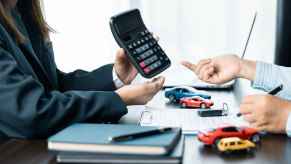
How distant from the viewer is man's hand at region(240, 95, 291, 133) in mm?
1031

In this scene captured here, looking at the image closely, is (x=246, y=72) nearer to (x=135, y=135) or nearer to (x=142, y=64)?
(x=142, y=64)

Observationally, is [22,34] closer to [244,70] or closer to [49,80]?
[49,80]

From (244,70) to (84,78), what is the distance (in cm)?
46

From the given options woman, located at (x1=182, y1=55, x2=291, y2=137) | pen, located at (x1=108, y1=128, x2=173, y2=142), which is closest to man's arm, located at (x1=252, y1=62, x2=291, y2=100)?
woman, located at (x1=182, y1=55, x2=291, y2=137)

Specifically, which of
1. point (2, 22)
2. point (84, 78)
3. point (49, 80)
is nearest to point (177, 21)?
point (84, 78)

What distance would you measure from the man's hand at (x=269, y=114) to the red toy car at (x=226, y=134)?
0.18ft

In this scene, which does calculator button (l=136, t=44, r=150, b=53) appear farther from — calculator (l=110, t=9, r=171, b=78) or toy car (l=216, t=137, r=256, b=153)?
toy car (l=216, t=137, r=256, b=153)

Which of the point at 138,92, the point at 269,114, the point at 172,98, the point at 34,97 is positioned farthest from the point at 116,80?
the point at 269,114

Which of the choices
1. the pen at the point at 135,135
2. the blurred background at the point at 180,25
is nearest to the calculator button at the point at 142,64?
the pen at the point at 135,135

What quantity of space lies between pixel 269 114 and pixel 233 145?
16cm

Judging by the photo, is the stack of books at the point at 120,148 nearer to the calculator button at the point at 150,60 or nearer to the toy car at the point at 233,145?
the toy car at the point at 233,145

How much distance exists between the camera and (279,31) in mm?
2000

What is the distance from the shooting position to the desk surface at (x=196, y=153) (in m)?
0.90

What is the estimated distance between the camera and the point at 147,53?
1260 mm
